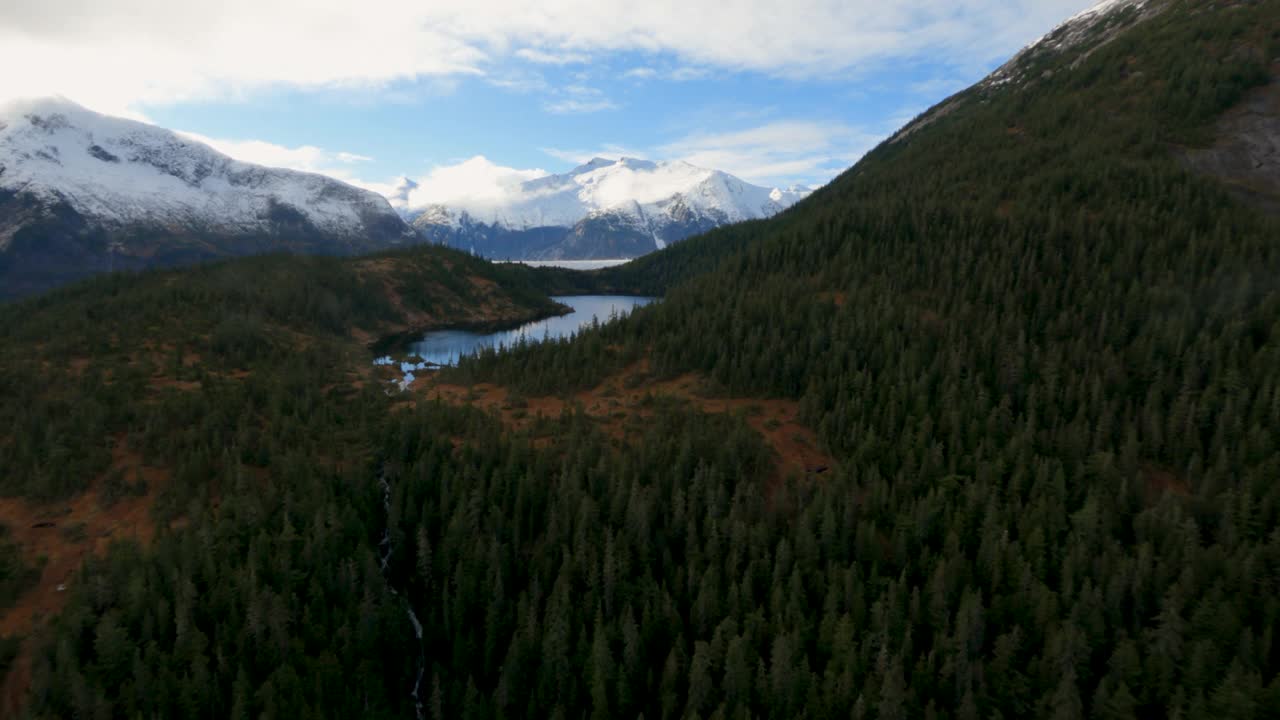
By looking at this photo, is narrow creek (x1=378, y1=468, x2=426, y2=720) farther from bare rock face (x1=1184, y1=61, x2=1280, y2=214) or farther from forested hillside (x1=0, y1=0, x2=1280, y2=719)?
bare rock face (x1=1184, y1=61, x2=1280, y2=214)

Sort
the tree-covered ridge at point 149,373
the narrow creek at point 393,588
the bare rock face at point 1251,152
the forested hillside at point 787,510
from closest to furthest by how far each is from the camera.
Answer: the forested hillside at point 787,510, the narrow creek at point 393,588, the tree-covered ridge at point 149,373, the bare rock face at point 1251,152

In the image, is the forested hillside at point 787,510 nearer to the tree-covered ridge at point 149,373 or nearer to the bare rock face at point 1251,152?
the tree-covered ridge at point 149,373

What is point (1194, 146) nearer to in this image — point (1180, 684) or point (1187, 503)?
point (1187, 503)

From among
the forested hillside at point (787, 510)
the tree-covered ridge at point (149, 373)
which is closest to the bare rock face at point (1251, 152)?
the forested hillside at point (787, 510)

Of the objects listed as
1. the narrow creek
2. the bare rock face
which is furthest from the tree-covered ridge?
the bare rock face

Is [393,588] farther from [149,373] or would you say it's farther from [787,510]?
[149,373]

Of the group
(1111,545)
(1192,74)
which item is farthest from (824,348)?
(1192,74)
